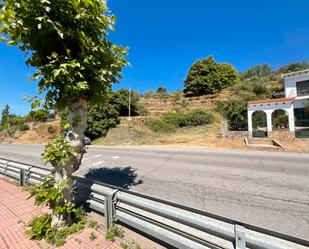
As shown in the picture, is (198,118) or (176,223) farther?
(198,118)

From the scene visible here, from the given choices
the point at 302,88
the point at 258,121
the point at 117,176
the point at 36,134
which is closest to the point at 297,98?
the point at 302,88

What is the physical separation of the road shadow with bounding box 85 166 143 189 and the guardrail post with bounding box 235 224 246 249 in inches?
164

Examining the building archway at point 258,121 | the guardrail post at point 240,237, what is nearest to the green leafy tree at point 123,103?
the building archway at point 258,121

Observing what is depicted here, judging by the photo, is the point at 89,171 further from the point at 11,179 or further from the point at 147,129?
the point at 147,129

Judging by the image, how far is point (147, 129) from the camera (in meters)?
26.5

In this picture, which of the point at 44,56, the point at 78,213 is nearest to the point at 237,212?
the point at 78,213

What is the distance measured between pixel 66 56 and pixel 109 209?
9.13 feet

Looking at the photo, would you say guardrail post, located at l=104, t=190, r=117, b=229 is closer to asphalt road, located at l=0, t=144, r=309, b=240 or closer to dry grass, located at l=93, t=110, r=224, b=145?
asphalt road, located at l=0, t=144, r=309, b=240

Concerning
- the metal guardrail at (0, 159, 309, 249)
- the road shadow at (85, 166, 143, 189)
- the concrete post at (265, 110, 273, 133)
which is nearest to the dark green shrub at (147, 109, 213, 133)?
the concrete post at (265, 110, 273, 133)

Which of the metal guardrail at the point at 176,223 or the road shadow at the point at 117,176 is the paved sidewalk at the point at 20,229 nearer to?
the metal guardrail at the point at 176,223

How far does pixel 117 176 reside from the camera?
677 cm

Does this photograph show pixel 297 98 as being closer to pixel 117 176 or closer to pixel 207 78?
pixel 207 78

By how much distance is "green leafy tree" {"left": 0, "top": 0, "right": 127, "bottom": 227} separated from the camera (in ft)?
9.09

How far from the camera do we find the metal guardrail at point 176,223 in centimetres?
186
